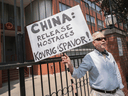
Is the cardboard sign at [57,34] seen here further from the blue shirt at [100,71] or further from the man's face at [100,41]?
the blue shirt at [100,71]

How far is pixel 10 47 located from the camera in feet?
45.5

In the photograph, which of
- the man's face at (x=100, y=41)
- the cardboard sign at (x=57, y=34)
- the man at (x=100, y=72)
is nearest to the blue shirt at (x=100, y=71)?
the man at (x=100, y=72)

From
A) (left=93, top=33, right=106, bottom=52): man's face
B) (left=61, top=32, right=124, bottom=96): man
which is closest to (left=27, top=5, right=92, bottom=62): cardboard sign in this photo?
(left=93, top=33, right=106, bottom=52): man's face

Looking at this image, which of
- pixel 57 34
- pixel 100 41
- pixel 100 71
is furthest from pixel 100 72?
pixel 57 34

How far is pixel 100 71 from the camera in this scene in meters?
1.37

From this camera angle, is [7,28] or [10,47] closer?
[7,28]

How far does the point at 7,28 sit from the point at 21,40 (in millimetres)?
9993

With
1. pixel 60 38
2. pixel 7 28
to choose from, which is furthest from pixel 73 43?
pixel 7 28

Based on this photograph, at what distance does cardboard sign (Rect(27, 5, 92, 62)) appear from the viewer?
1.25 meters

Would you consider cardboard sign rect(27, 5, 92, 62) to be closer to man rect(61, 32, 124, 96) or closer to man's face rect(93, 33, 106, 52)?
man's face rect(93, 33, 106, 52)

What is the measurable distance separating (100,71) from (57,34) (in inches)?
35.4

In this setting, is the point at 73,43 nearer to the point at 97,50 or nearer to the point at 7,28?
the point at 97,50

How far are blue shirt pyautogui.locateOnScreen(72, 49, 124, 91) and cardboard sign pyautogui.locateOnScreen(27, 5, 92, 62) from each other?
356 mm

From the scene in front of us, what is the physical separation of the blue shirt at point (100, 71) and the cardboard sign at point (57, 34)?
36 cm
